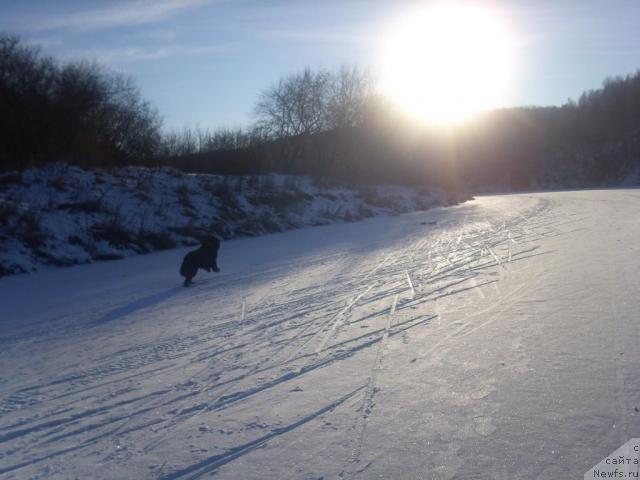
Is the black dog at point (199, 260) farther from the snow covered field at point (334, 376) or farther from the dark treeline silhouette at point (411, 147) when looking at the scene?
the dark treeline silhouette at point (411, 147)

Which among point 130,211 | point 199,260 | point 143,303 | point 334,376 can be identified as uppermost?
point 130,211

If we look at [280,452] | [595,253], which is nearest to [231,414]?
[280,452]

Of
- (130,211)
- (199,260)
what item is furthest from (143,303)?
(130,211)

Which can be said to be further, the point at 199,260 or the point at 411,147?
the point at 411,147

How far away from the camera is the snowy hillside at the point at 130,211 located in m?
18.4

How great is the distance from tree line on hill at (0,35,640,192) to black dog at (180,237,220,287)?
1447 centimetres

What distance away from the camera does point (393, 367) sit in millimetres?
6324

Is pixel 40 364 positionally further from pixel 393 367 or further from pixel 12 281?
pixel 12 281

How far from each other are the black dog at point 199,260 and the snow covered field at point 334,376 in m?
0.59

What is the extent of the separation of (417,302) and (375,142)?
4320 centimetres

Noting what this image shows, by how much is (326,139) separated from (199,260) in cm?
3692

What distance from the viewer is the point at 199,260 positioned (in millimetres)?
13250

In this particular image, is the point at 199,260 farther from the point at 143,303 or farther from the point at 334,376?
the point at 334,376

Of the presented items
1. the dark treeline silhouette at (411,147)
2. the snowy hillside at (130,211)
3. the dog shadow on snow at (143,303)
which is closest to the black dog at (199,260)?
the dog shadow on snow at (143,303)
